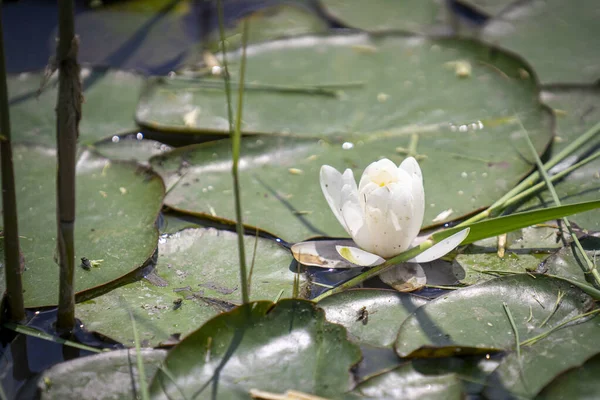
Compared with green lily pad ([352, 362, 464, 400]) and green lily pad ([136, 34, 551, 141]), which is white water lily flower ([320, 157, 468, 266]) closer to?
green lily pad ([352, 362, 464, 400])

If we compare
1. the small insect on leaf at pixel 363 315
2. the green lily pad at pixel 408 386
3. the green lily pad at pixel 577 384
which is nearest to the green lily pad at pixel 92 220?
the small insect on leaf at pixel 363 315

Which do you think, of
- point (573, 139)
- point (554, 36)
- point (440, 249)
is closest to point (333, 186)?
point (440, 249)

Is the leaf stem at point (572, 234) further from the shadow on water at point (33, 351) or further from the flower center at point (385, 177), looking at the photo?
the shadow on water at point (33, 351)

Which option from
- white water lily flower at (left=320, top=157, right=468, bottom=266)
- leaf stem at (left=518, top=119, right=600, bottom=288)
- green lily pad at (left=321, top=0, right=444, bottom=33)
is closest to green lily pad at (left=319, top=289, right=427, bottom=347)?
white water lily flower at (left=320, top=157, right=468, bottom=266)

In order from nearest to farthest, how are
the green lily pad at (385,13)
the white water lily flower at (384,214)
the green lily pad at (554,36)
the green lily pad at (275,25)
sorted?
the white water lily flower at (384,214) → the green lily pad at (554,36) → the green lily pad at (275,25) → the green lily pad at (385,13)

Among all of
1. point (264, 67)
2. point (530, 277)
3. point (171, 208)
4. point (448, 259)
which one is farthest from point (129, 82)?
point (530, 277)

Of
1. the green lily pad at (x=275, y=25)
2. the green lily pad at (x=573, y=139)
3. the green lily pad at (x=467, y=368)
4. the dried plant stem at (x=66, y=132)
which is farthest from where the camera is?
the green lily pad at (x=275, y=25)

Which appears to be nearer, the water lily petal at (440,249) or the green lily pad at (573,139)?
the water lily petal at (440,249)

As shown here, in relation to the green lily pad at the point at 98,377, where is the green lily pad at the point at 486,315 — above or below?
above
